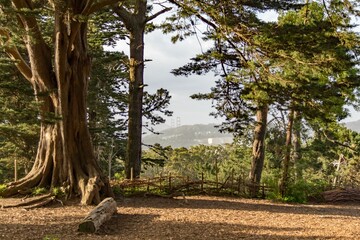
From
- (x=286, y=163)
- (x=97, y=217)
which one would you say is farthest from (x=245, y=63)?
(x=97, y=217)

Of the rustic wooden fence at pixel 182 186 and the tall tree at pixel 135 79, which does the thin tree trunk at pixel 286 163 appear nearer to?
the rustic wooden fence at pixel 182 186

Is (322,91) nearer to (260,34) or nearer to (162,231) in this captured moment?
(260,34)

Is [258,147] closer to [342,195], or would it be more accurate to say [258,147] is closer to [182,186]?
[182,186]

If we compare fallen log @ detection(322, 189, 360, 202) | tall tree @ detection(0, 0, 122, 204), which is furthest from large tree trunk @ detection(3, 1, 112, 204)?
fallen log @ detection(322, 189, 360, 202)

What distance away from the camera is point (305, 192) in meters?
11.4

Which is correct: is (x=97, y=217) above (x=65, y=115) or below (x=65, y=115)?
below

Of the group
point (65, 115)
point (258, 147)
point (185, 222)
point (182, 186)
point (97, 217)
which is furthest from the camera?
point (258, 147)

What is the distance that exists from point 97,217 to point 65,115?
347 centimetres

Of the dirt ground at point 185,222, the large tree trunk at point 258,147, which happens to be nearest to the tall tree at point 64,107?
the dirt ground at point 185,222

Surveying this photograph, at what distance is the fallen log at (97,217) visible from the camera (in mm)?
5777

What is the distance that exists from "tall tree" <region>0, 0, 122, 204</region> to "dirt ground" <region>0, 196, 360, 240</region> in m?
0.88

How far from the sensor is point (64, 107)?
8.73m

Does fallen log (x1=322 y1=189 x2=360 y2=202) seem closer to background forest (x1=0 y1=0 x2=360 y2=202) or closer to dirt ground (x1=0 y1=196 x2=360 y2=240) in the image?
background forest (x1=0 y1=0 x2=360 y2=202)

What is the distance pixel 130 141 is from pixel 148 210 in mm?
3874
